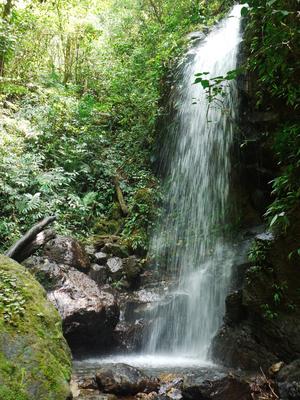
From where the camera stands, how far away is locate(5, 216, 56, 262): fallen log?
22.0ft

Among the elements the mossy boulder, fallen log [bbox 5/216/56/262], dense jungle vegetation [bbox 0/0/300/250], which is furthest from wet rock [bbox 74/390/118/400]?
dense jungle vegetation [bbox 0/0/300/250]

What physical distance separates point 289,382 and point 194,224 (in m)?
5.31

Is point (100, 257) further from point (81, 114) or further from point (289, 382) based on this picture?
point (81, 114)

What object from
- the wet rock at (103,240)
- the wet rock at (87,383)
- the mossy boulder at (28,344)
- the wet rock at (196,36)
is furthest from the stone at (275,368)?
the wet rock at (196,36)

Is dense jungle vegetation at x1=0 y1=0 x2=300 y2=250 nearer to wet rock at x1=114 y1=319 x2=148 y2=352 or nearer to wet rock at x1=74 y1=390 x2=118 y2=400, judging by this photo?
wet rock at x1=114 y1=319 x2=148 y2=352

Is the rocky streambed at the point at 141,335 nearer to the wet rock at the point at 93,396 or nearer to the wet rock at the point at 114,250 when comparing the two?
the wet rock at the point at 93,396

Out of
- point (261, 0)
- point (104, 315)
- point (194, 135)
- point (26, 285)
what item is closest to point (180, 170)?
point (194, 135)

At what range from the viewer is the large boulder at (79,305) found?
602 centimetres

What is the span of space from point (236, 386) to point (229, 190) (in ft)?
18.1

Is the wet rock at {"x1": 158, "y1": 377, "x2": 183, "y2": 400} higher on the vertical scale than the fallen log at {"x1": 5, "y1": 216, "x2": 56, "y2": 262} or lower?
lower

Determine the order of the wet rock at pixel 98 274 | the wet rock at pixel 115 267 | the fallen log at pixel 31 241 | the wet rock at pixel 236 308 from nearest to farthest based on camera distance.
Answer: the wet rock at pixel 236 308 < the fallen log at pixel 31 241 < the wet rock at pixel 98 274 < the wet rock at pixel 115 267

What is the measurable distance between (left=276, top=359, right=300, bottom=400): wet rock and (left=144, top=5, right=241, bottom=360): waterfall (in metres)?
1.96

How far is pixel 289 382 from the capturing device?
4348 millimetres

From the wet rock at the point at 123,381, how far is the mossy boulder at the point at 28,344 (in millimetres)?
1356
